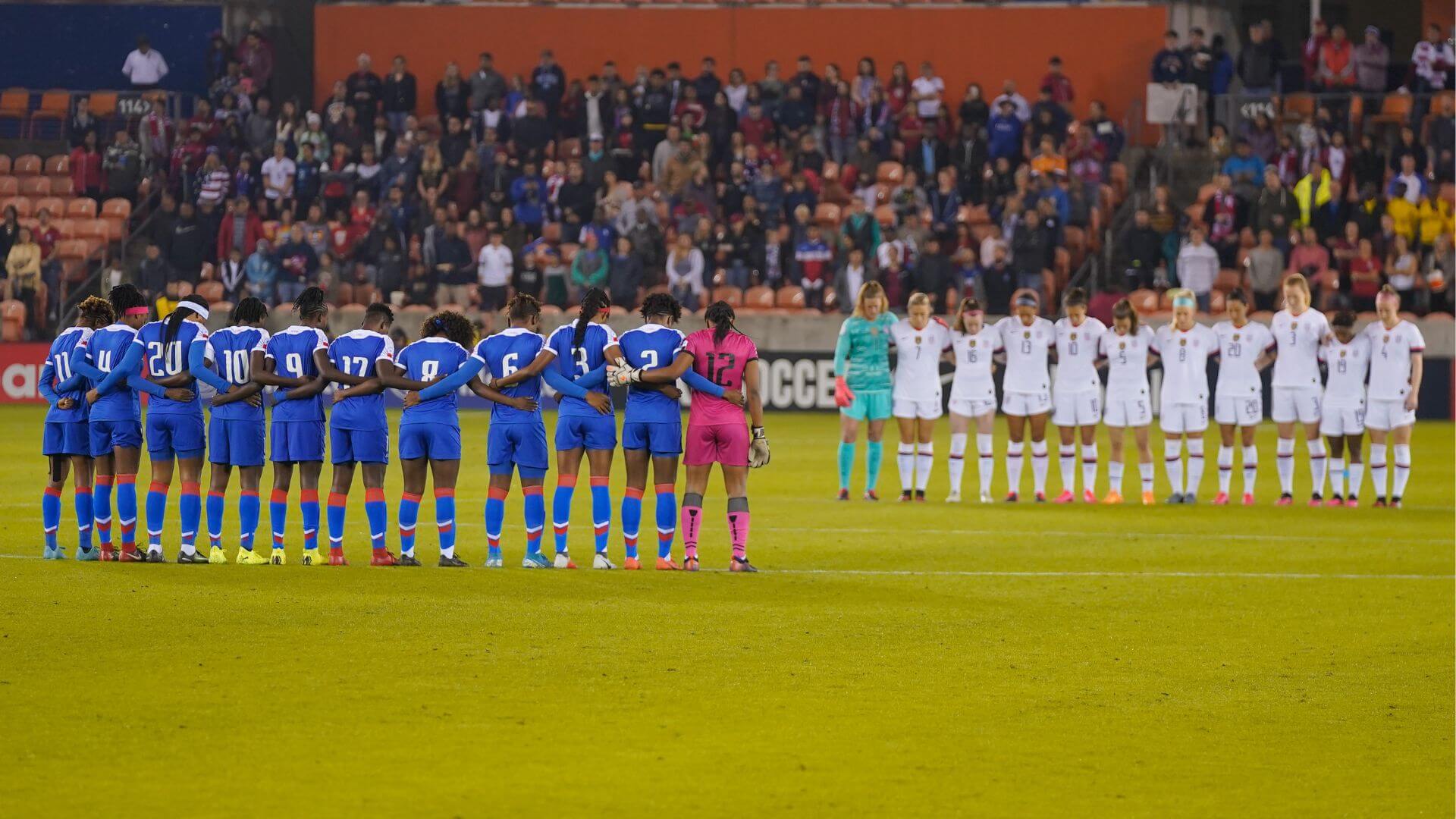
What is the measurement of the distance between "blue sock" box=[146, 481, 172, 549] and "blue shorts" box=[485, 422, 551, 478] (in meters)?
2.41

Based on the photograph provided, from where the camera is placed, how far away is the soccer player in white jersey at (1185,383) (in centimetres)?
1981

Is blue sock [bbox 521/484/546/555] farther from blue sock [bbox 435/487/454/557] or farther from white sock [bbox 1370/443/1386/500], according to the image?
white sock [bbox 1370/443/1386/500]

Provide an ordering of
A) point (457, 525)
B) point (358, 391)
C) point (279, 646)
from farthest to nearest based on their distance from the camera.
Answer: point (457, 525), point (358, 391), point (279, 646)

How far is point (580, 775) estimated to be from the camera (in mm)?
8062

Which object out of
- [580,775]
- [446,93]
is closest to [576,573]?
[580,775]

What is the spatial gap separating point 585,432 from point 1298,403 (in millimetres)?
9417

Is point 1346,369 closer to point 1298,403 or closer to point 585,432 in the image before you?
point 1298,403

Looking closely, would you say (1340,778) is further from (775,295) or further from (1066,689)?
(775,295)

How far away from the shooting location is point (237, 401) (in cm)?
1339

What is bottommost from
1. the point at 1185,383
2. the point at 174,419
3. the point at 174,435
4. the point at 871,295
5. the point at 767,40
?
the point at 174,435

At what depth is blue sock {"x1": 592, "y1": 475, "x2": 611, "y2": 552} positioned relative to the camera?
1364cm

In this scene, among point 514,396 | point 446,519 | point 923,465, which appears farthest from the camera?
point 923,465

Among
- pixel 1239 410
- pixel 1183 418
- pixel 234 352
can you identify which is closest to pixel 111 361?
pixel 234 352

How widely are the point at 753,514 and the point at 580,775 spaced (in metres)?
10.5
